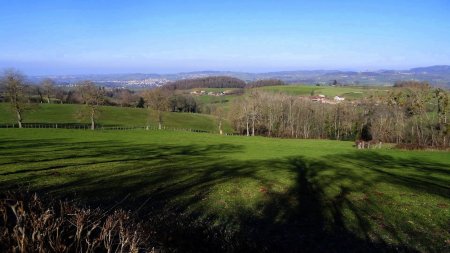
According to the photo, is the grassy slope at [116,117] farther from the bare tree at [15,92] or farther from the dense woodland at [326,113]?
the bare tree at [15,92]

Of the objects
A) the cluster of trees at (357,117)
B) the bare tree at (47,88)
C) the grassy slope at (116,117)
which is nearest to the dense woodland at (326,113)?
the cluster of trees at (357,117)

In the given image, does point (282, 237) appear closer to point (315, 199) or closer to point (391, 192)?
point (315, 199)

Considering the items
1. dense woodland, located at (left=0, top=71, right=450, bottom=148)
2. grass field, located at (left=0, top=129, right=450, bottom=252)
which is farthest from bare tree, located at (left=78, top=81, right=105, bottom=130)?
grass field, located at (left=0, top=129, right=450, bottom=252)

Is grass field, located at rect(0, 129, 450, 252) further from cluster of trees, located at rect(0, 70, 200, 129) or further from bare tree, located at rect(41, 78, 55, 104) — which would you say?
bare tree, located at rect(41, 78, 55, 104)

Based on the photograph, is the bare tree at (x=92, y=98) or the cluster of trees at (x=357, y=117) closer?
the bare tree at (x=92, y=98)

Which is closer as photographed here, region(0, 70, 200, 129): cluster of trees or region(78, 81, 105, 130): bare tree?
region(0, 70, 200, 129): cluster of trees

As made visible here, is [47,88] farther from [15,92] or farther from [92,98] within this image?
[92,98]

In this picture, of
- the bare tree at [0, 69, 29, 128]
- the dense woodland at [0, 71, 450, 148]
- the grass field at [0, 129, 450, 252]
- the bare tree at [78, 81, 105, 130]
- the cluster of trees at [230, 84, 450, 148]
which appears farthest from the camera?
the cluster of trees at [230, 84, 450, 148]
